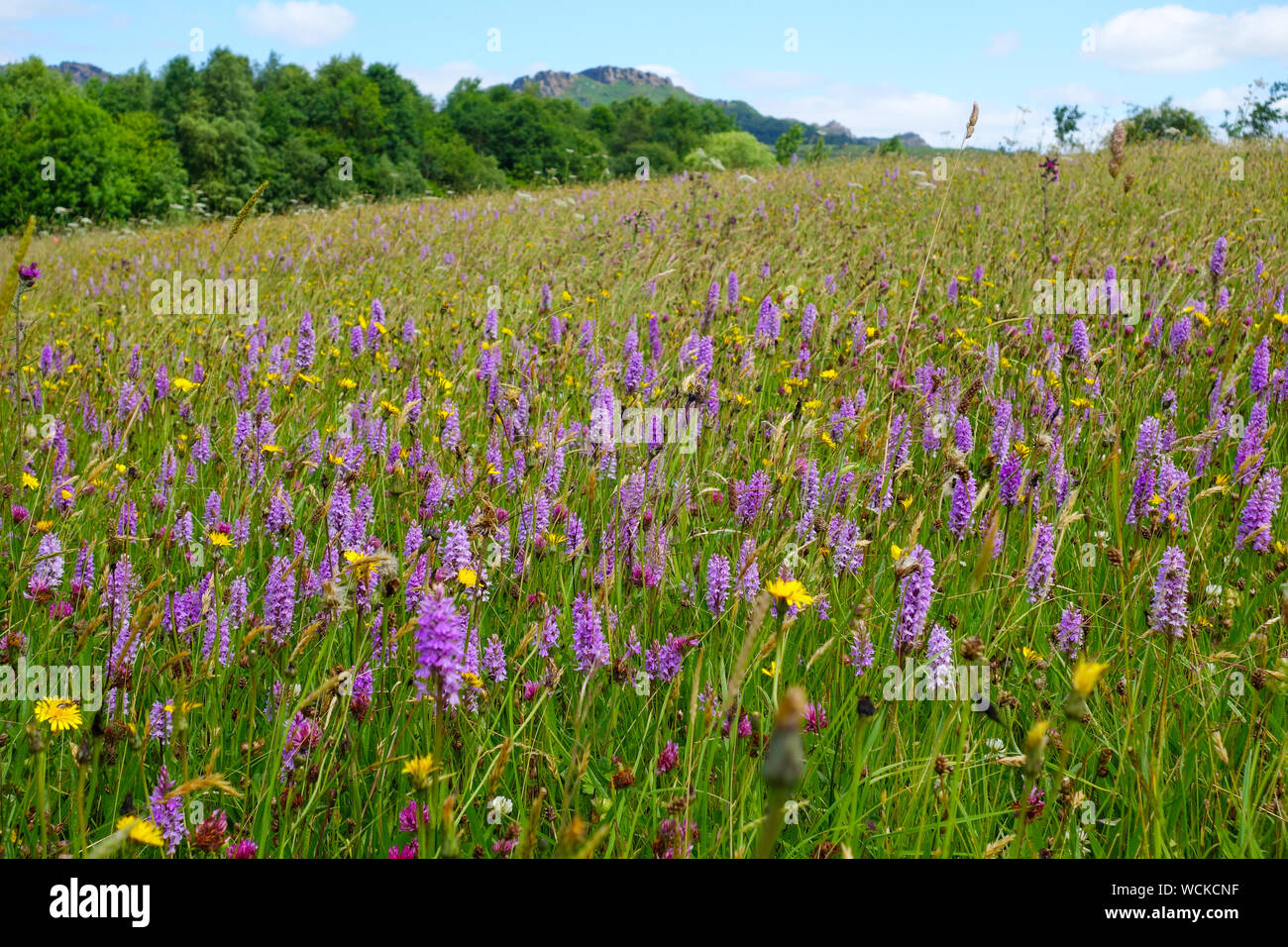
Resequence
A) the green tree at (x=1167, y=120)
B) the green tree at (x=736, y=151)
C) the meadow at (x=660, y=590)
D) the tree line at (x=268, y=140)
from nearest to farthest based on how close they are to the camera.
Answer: the meadow at (x=660, y=590), the green tree at (x=1167, y=120), the green tree at (x=736, y=151), the tree line at (x=268, y=140)

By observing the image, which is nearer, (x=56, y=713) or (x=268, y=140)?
(x=56, y=713)

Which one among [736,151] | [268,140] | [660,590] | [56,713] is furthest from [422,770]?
[268,140]

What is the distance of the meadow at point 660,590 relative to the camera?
1526mm

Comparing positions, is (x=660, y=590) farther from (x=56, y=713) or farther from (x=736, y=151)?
(x=736, y=151)

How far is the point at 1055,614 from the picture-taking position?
93.0 inches

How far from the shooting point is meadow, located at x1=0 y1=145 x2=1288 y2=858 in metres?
Answer: 1.53

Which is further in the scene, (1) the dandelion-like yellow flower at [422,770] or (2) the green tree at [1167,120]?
(2) the green tree at [1167,120]

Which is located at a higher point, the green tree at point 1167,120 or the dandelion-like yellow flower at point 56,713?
the green tree at point 1167,120

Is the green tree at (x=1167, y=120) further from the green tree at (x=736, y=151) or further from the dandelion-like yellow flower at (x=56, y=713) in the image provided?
the dandelion-like yellow flower at (x=56, y=713)

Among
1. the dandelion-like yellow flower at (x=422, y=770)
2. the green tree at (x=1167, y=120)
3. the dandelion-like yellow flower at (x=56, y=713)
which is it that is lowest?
the dandelion-like yellow flower at (x=56, y=713)

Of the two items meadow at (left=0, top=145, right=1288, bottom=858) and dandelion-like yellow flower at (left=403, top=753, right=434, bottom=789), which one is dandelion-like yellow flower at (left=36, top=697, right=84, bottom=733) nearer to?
meadow at (left=0, top=145, right=1288, bottom=858)

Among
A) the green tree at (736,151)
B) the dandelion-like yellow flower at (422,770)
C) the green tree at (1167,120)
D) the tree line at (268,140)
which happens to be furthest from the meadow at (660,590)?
the green tree at (736,151)

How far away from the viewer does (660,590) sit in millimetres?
2131

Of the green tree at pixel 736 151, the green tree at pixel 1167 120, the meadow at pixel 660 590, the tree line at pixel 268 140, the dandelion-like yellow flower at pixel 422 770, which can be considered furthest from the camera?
the tree line at pixel 268 140
